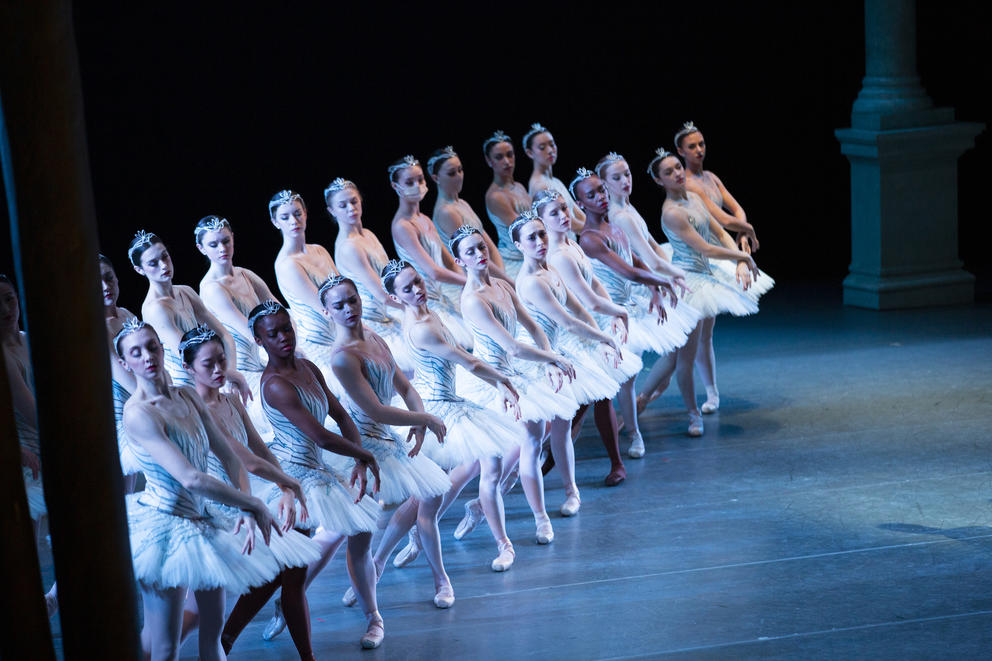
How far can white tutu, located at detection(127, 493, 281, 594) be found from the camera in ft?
12.8

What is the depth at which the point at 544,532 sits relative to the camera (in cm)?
570

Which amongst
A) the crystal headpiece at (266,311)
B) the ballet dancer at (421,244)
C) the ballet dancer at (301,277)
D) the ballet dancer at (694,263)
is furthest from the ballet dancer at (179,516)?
the ballet dancer at (694,263)

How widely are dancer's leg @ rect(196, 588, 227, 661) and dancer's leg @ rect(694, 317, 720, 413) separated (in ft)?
12.2

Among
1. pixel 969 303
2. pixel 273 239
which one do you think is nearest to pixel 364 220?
pixel 273 239

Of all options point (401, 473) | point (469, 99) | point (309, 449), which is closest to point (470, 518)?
point (401, 473)

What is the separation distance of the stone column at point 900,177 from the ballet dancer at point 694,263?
2.52 meters

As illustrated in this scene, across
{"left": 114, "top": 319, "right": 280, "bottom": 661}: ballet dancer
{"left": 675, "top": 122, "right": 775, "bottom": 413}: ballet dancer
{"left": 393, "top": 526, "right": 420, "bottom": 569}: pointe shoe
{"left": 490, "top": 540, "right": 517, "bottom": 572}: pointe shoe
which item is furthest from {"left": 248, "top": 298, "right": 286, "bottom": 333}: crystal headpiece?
{"left": 675, "top": 122, "right": 775, "bottom": 413}: ballet dancer

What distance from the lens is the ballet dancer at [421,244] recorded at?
266 inches

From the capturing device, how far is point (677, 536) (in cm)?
558

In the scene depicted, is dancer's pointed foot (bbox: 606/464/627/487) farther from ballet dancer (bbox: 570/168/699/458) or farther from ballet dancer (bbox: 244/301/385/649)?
ballet dancer (bbox: 244/301/385/649)

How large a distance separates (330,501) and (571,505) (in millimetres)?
1762

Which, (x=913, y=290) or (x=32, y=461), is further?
(x=913, y=290)

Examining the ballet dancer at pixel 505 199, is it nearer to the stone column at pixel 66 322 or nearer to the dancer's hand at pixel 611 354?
the dancer's hand at pixel 611 354

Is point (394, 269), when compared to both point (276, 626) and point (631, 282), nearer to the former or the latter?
point (276, 626)
